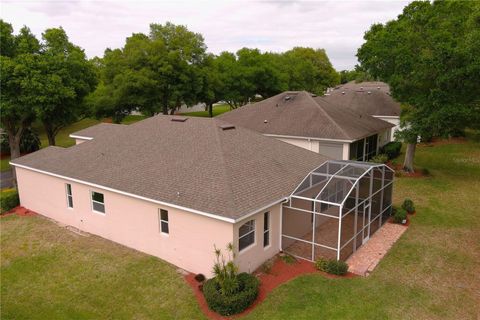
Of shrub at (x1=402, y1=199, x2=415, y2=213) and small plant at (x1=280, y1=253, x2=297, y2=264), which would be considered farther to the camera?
shrub at (x1=402, y1=199, x2=415, y2=213)

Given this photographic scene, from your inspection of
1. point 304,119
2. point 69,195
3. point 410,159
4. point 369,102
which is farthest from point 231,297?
point 369,102

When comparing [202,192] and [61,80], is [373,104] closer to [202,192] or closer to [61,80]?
[61,80]

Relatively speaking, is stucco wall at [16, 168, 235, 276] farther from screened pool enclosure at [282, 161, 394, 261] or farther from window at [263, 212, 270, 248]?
screened pool enclosure at [282, 161, 394, 261]

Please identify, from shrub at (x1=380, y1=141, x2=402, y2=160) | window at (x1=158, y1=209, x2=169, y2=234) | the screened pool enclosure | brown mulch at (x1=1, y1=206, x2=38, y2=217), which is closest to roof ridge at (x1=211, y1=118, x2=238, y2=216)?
the screened pool enclosure

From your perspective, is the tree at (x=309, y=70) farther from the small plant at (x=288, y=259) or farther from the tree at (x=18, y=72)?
the small plant at (x=288, y=259)

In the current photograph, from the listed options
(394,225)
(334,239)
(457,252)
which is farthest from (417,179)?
(334,239)

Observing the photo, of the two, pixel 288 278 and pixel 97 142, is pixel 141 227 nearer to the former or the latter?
pixel 288 278

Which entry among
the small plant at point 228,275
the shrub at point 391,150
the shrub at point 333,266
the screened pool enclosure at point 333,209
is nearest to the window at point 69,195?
the small plant at point 228,275
